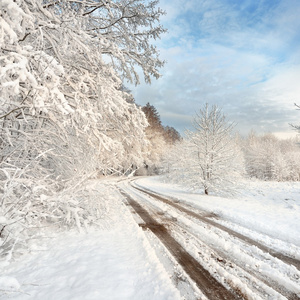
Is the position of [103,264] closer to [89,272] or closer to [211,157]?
[89,272]

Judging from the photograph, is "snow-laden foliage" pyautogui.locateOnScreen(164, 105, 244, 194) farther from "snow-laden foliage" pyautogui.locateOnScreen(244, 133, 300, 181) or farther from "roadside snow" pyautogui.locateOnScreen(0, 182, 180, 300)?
"snow-laden foliage" pyautogui.locateOnScreen(244, 133, 300, 181)

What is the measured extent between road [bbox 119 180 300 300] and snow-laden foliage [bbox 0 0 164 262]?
7.71 feet

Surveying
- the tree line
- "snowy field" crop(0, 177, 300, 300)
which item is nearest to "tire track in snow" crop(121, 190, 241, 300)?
"snowy field" crop(0, 177, 300, 300)

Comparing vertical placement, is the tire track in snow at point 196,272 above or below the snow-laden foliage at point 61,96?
below

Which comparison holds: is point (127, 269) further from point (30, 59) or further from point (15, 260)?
point (30, 59)

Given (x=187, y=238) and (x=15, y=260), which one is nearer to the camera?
(x=15, y=260)

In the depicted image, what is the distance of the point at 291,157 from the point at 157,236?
3752 centimetres

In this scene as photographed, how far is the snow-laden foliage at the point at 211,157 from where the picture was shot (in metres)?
12.7

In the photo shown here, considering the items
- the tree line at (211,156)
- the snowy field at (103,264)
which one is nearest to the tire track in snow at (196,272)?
the snowy field at (103,264)

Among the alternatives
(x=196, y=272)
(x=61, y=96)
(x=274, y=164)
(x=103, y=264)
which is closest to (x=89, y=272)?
(x=103, y=264)

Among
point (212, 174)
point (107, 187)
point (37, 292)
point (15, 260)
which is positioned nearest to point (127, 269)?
point (37, 292)

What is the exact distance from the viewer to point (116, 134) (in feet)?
19.0

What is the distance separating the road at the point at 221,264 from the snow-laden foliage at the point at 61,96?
2.35m

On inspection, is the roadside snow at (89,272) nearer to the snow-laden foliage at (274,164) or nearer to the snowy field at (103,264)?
the snowy field at (103,264)
